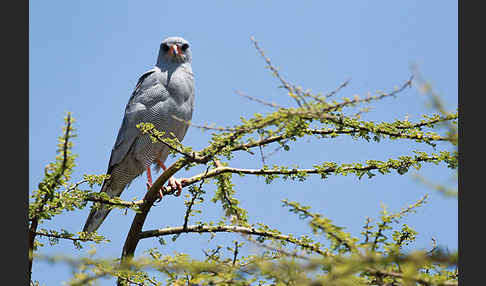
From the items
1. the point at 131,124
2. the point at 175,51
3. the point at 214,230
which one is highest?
the point at 175,51

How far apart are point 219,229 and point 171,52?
12.8 feet

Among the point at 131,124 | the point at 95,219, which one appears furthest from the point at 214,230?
the point at 131,124

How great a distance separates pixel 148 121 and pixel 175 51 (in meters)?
1.17

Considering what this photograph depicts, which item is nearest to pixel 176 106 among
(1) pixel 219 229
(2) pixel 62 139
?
(1) pixel 219 229

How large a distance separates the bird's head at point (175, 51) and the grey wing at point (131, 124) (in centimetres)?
49

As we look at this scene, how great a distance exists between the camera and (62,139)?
2602mm

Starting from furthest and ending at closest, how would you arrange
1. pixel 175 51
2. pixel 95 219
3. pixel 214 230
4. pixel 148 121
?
1. pixel 175 51
2. pixel 148 121
3. pixel 95 219
4. pixel 214 230

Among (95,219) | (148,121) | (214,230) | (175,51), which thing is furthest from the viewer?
(175,51)

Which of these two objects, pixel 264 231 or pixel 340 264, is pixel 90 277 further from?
pixel 264 231

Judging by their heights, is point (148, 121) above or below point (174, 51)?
below

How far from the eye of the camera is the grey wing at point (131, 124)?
21.9ft

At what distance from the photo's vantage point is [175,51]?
7.17 metres

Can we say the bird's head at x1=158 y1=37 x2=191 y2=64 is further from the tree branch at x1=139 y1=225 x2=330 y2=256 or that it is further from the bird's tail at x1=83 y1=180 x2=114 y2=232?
the tree branch at x1=139 y1=225 x2=330 y2=256

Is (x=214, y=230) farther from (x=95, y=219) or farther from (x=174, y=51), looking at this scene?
(x=174, y=51)
